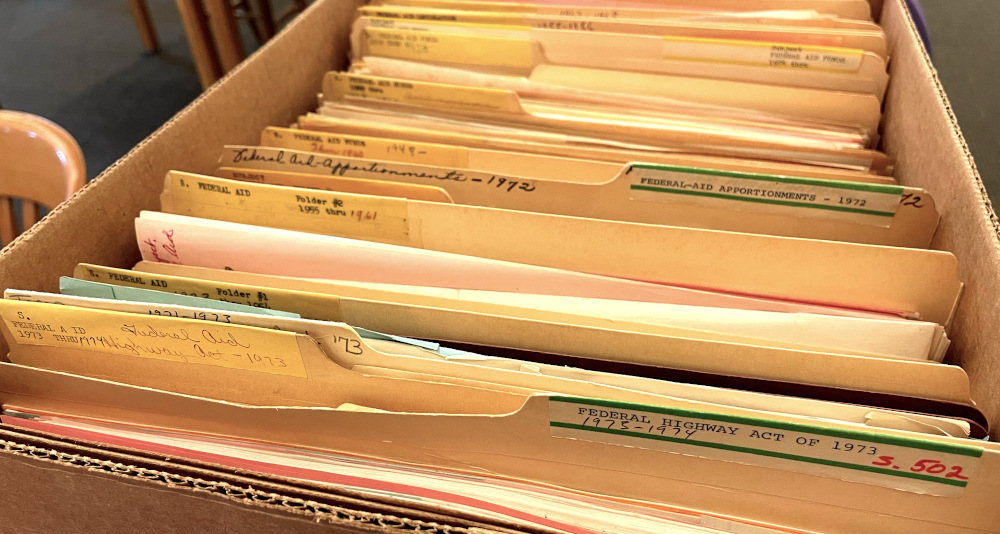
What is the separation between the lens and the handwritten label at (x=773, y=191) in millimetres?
641

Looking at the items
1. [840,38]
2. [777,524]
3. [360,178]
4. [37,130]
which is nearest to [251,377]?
[360,178]

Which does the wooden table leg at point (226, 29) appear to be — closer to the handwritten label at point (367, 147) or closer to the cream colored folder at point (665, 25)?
the cream colored folder at point (665, 25)

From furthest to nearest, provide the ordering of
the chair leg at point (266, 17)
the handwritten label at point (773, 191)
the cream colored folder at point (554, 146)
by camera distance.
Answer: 1. the chair leg at point (266, 17)
2. the cream colored folder at point (554, 146)
3. the handwritten label at point (773, 191)

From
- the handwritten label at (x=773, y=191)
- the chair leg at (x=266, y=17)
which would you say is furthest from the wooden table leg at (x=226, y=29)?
the handwritten label at (x=773, y=191)

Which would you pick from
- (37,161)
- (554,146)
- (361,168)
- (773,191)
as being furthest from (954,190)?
(37,161)

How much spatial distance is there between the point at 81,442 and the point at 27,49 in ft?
10.7

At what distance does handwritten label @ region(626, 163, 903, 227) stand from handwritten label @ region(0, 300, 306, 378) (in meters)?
0.40

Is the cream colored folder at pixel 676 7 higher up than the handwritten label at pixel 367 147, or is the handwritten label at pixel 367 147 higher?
the cream colored folder at pixel 676 7

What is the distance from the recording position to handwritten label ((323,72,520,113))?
85 centimetres

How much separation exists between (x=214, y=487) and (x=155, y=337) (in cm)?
19

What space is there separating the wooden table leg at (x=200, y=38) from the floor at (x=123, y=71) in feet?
1.19

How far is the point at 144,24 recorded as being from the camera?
2.71 m

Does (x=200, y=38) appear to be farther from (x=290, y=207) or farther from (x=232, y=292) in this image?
(x=232, y=292)

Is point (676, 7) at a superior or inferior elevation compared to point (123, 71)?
superior
